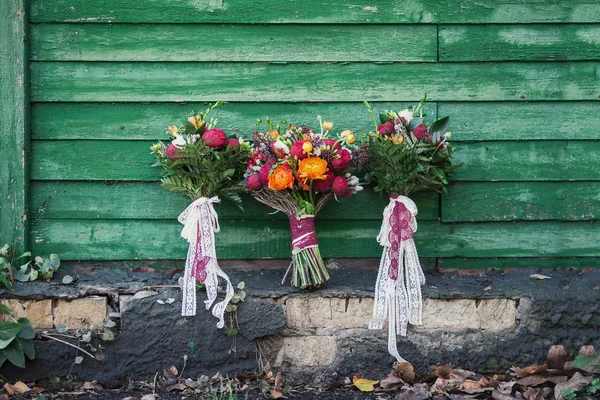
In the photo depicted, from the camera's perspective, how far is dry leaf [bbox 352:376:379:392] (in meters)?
3.35

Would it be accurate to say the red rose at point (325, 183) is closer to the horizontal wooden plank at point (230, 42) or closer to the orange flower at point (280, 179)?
the orange flower at point (280, 179)

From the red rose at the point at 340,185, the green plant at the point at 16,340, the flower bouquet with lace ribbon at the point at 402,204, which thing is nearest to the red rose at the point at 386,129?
the flower bouquet with lace ribbon at the point at 402,204

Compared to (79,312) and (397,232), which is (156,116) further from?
(397,232)

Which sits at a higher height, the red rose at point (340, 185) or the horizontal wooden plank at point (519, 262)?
the red rose at point (340, 185)

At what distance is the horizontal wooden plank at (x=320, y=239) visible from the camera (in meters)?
3.61

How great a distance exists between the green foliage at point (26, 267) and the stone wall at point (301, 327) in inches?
2.3

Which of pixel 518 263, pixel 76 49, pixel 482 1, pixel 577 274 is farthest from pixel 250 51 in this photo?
pixel 577 274

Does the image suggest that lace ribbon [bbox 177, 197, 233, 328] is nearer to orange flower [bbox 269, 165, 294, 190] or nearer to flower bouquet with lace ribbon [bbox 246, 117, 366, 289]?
flower bouquet with lace ribbon [bbox 246, 117, 366, 289]

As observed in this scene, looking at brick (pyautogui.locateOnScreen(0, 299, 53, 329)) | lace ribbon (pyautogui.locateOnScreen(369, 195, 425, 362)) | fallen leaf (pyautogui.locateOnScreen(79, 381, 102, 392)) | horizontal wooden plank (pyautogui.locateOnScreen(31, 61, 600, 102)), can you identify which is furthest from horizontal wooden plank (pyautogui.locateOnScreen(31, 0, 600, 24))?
fallen leaf (pyautogui.locateOnScreen(79, 381, 102, 392))

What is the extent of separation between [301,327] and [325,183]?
2.44ft

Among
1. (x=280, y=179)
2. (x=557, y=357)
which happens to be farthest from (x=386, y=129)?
(x=557, y=357)

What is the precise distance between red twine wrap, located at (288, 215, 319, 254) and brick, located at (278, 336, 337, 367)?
0.46 metres

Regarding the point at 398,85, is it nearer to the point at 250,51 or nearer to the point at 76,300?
the point at 250,51

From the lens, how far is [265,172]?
3.26 m
